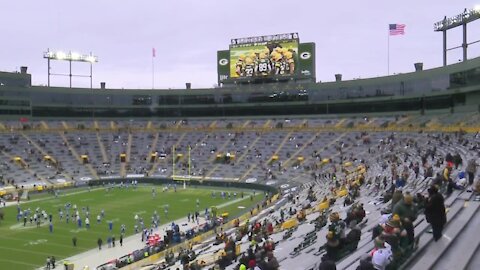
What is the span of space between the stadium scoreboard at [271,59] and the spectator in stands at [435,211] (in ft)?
188

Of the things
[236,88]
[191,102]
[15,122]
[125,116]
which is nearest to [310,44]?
[236,88]

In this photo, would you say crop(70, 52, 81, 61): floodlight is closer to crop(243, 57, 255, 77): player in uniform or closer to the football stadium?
the football stadium

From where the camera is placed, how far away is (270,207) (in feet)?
127

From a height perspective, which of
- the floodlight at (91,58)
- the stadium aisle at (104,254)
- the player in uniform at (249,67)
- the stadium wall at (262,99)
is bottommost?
the stadium aisle at (104,254)

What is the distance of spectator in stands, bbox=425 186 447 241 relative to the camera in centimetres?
1059

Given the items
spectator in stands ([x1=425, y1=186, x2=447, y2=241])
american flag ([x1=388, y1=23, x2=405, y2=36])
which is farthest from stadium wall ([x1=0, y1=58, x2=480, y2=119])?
spectator in stands ([x1=425, y1=186, x2=447, y2=241])

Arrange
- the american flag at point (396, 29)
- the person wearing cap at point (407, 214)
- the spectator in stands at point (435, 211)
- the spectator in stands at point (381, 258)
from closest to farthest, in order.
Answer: the spectator in stands at point (381, 258)
the person wearing cap at point (407, 214)
the spectator in stands at point (435, 211)
the american flag at point (396, 29)

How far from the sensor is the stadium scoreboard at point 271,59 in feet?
220

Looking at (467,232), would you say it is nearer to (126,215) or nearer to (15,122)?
(126,215)

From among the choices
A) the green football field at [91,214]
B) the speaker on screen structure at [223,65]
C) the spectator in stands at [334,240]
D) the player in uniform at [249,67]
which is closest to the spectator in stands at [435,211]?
the spectator in stands at [334,240]

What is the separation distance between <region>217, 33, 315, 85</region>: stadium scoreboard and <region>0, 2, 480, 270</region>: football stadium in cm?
18

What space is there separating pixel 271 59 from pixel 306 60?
481 centimetres

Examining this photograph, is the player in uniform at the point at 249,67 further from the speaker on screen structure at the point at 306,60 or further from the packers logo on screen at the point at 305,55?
the packers logo on screen at the point at 305,55

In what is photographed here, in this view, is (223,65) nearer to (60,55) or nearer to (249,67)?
(249,67)
